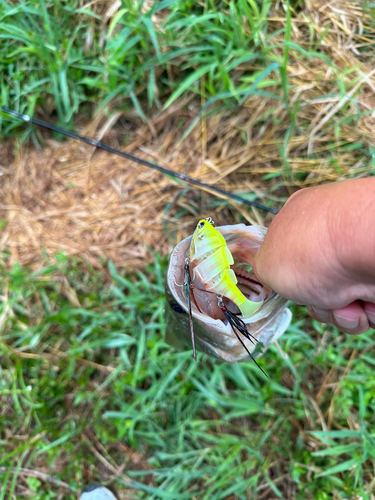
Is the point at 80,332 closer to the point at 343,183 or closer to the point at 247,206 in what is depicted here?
the point at 247,206

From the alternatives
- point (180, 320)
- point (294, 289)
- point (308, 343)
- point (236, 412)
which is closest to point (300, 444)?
point (236, 412)

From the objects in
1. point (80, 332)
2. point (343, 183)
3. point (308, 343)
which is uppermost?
point (343, 183)

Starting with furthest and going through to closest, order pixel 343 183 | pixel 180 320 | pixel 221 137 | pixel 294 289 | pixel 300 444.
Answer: pixel 221 137 → pixel 300 444 → pixel 180 320 → pixel 294 289 → pixel 343 183

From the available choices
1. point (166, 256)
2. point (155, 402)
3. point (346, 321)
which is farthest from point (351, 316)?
point (155, 402)

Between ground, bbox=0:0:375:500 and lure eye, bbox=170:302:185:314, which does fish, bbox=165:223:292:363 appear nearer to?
lure eye, bbox=170:302:185:314

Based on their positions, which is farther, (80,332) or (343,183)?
(80,332)

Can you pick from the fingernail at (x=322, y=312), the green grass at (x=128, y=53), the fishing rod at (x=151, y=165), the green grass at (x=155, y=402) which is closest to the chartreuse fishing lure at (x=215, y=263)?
the fingernail at (x=322, y=312)

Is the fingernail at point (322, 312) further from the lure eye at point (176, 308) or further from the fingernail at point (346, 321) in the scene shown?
the lure eye at point (176, 308)
